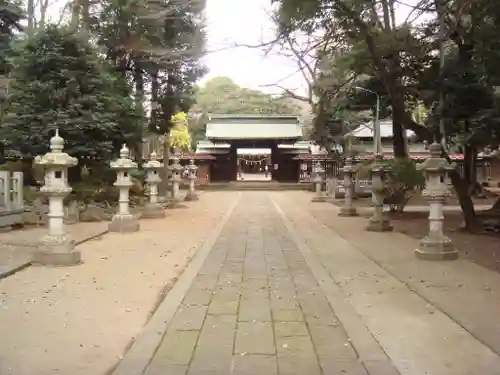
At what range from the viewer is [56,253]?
8633 millimetres

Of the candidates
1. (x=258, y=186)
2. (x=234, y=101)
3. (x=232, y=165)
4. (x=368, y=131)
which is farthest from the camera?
(x=234, y=101)

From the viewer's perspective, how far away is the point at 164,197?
2477cm

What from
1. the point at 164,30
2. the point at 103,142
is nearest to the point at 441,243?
the point at 103,142

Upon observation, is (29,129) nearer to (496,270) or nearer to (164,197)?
(164,197)

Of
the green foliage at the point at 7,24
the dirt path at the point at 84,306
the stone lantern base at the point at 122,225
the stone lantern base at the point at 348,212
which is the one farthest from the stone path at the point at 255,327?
the green foliage at the point at 7,24

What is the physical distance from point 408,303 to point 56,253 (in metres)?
5.22

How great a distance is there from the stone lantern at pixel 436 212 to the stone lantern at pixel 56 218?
5.50 metres

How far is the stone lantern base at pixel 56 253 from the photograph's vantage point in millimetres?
8609

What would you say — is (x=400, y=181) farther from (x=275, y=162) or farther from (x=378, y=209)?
(x=275, y=162)

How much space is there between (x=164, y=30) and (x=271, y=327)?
18.7 meters

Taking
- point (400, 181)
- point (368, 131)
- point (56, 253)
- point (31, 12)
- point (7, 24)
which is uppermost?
point (31, 12)

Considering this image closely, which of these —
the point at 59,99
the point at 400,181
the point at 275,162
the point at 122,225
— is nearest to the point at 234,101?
the point at 275,162

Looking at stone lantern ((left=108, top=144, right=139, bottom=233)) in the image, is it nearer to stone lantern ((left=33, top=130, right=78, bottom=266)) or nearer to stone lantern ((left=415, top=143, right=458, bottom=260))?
stone lantern ((left=33, top=130, right=78, bottom=266))

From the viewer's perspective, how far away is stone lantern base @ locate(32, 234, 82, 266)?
8609 millimetres
